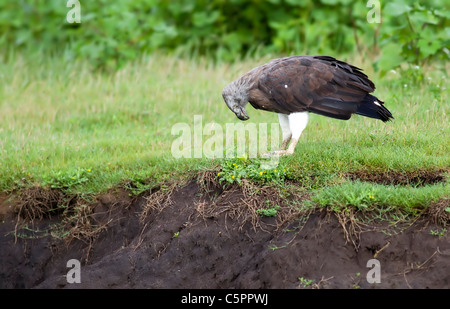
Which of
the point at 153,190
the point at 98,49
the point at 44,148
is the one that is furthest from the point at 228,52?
the point at 153,190

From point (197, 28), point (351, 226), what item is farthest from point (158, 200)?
point (197, 28)

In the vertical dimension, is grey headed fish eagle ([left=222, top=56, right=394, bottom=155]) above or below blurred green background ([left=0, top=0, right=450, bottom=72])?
below

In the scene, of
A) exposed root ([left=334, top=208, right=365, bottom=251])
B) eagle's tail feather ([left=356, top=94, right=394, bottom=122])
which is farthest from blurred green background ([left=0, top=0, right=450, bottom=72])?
exposed root ([left=334, top=208, right=365, bottom=251])

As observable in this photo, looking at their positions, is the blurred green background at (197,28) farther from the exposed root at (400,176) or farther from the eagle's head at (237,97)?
the eagle's head at (237,97)

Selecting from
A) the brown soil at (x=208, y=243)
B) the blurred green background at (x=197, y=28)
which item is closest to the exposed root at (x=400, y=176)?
the brown soil at (x=208, y=243)

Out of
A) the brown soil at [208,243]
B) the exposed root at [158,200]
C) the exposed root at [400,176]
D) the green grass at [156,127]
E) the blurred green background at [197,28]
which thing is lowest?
the brown soil at [208,243]

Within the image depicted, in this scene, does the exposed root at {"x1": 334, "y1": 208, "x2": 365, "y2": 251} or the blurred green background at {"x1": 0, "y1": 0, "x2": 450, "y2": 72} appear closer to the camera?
the exposed root at {"x1": 334, "y1": 208, "x2": 365, "y2": 251}

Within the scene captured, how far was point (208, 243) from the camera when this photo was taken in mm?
5523

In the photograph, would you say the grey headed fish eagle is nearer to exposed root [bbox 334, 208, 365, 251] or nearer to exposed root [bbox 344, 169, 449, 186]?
exposed root [bbox 344, 169, 449, 186]

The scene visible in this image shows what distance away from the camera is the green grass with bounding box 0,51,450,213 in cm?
599

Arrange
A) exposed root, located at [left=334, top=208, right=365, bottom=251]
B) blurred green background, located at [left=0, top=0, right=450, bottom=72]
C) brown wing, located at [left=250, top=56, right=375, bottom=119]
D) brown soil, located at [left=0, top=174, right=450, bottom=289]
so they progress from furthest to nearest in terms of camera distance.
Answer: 1. blurred green background, located at [left=0, top=0, right=450, bottom=72]
2. brown wing, located at [left=250, top=56, right=375, bottom=119]
3. exposed root, located at [left=334, top=208, right=365, bottom=251]
4. brown soil, located at [left=0, top=174, right=450, bottom=289]

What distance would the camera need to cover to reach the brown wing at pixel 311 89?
5.98m

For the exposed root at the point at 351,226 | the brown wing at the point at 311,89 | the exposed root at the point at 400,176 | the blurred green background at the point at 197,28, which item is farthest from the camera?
the blurred green background at the point at 197,28

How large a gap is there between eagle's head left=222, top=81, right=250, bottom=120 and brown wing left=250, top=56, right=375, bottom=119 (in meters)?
0.13
